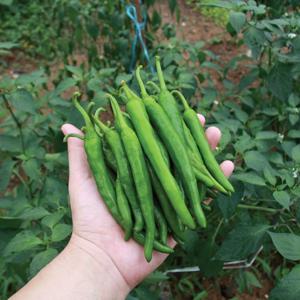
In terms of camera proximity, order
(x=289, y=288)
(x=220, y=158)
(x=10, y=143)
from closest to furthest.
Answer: (x=289, y=288)
(x=220, y=158)
(x=10, y=143)

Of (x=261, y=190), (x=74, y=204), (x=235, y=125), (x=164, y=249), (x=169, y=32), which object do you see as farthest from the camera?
(x=169, y=32)

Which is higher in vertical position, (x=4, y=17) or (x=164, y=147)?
(x=164, y=147)

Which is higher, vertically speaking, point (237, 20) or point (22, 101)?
point (237, 20)

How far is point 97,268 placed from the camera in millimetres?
1883

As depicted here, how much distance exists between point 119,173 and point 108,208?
16 centimetres

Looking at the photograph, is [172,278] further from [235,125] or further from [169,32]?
[169,32]

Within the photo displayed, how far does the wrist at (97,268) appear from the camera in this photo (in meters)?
1.85

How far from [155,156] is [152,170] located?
0.08 metres

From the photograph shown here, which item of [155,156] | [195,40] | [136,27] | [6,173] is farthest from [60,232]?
[195,40]

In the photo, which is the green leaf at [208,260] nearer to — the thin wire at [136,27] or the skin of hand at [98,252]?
the skin of hand at [98,252]

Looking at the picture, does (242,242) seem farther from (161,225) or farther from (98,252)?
(98,252)

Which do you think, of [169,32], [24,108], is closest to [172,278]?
[24,108]

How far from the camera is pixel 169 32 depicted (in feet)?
12.5

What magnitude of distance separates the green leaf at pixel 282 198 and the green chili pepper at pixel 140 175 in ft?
1.81
